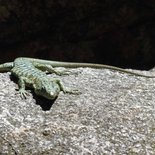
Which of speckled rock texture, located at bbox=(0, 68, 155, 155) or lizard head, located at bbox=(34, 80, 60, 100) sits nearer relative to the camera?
speckled rock texture, located at bbox=(0, 68, 155, 155)

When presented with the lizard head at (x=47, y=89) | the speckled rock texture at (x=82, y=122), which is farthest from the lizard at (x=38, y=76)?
the speckled rock texture at (x=82, y=122)

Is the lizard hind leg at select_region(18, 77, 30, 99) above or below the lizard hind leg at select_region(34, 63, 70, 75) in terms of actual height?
above

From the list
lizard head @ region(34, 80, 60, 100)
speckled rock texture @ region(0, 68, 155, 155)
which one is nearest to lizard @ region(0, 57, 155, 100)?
lizard head @ region(34, 80, 60, 100)

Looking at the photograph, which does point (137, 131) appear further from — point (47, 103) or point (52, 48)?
point (52, 48)

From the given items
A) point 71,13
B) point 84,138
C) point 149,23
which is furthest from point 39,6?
point 84,138

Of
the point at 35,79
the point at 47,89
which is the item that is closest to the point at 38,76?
the point at 35,79

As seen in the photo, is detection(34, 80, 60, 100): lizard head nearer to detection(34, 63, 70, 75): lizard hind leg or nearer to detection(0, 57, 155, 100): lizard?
detection(0, 57, 155, 100): lizard

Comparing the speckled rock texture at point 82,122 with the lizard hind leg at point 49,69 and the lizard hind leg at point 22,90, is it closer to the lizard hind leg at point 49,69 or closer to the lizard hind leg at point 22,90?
the lizard hind leg at point 22,90
